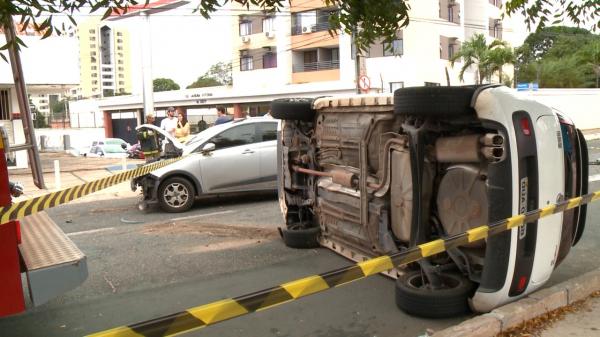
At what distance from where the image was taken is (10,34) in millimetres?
3070

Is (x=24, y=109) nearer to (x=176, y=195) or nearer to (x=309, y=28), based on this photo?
(x=176, y=195)

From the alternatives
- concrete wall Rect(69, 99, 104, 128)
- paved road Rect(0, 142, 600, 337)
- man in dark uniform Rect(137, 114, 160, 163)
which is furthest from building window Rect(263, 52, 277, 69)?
paved road Rect(0, 142, 600, 337)

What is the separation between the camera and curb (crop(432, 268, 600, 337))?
3853 millimetres

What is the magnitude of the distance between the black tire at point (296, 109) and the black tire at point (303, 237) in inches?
50.3

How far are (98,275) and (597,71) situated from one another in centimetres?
5620

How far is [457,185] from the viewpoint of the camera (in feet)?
14.2

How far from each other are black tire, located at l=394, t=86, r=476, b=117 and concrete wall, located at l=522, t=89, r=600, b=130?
31089 millimetres

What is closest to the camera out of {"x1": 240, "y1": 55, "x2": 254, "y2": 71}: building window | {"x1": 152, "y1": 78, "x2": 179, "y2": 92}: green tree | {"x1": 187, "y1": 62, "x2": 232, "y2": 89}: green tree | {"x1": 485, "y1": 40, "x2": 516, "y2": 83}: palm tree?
{"x1": 485, "y1": 40, "x2": 516, "y2": 83}: palm tree

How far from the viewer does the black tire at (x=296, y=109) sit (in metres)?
6.10

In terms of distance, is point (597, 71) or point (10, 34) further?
point (597, 71)

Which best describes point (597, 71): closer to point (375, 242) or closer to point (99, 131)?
point (99, 131)

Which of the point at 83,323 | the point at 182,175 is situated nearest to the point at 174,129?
the point at 182,175

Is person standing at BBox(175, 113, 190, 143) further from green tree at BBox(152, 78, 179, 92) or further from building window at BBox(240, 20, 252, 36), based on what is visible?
green tree at BBox(152, 78, 179, 92)

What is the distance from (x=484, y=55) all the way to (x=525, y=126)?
127 feet
